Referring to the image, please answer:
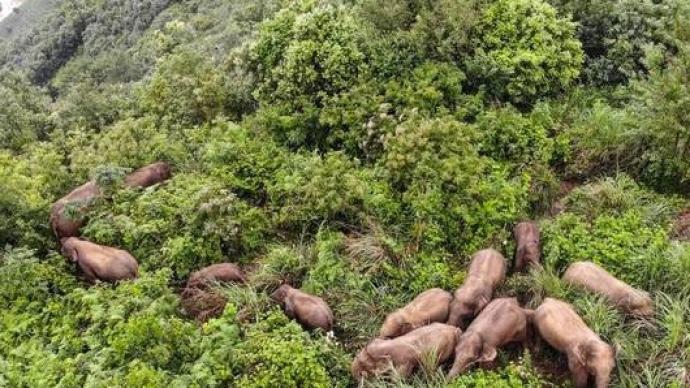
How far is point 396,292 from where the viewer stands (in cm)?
671

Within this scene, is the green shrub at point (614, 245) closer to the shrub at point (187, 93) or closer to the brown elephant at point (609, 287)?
the brown elephant at point (609, 287)

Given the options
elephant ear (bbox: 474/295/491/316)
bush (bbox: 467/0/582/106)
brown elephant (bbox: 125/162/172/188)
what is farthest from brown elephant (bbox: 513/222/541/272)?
brown elephant (bbox: 125/162/172/188)

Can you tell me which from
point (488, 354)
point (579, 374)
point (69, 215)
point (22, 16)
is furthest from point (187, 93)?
point (22, 16)

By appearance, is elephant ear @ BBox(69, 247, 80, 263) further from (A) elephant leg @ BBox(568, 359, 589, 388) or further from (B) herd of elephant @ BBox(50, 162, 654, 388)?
(A) elephant leg @ BBox(568, 359, 589, 388)

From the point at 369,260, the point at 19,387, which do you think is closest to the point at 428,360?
the point at 369,260

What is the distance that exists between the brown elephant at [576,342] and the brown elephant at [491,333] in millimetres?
182

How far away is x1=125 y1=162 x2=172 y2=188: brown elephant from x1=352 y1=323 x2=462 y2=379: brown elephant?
13.7 feet

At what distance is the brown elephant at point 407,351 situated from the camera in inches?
223

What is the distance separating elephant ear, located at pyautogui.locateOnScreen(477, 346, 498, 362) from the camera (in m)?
5.62

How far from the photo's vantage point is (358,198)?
752cm

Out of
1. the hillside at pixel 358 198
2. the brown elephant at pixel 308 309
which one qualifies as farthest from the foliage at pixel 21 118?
the brown elephant at pixel 308 309

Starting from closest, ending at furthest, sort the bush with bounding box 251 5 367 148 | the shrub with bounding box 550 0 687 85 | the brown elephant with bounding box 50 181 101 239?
the brown elephant with bounding box 50 181 101 239
the bush with bounding box 251 5 367 148
the shrub with bounding box 550 0 687 85

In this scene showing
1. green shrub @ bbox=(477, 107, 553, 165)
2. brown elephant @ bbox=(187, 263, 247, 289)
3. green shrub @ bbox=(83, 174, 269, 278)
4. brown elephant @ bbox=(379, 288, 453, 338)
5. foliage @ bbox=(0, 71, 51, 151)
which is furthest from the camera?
foliage @ bbox=(0, 71, 51, 151)

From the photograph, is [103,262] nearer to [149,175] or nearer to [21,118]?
[149,175]
